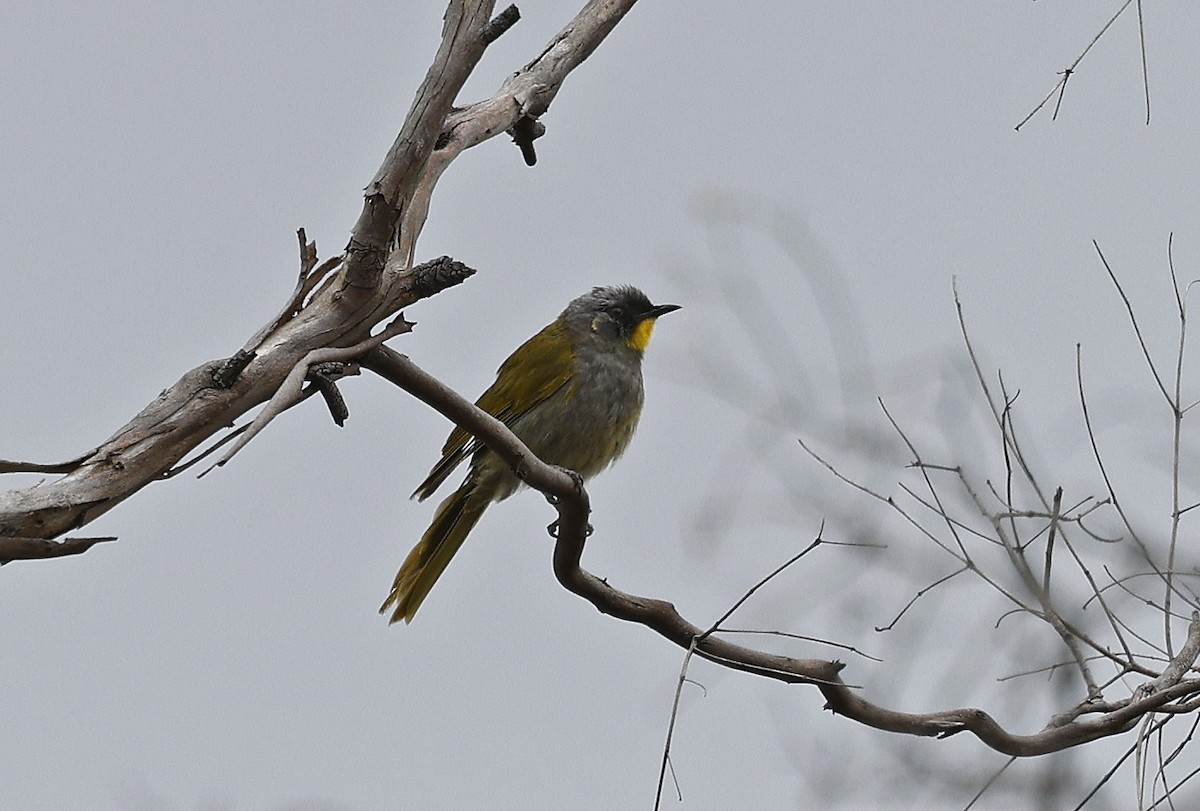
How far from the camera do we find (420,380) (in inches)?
144

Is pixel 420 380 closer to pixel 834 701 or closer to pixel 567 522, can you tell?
pixel 567 522

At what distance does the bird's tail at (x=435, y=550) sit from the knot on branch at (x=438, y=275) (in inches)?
100.0

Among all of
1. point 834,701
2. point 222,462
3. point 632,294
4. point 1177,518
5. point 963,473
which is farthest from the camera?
point 632,294

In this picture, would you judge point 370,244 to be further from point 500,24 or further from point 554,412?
point 554,412

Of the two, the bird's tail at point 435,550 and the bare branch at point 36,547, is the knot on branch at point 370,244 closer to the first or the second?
the bare branch at point 36,547

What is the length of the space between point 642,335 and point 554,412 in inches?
30.3

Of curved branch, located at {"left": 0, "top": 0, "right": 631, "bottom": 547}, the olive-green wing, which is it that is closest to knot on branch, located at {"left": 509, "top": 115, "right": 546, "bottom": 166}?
curved branch, located at {"left": 0, "top": 0, "right": 631, "bottom": 547}

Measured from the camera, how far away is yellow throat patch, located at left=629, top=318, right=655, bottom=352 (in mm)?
6887

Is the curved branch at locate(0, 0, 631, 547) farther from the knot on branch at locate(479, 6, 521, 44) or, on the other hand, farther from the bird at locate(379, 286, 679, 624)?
the bird at locate(379, 286, 679, 624)

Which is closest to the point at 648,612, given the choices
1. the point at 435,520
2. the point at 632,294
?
the point at 435,520

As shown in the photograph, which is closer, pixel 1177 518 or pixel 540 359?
pixel 1177 518

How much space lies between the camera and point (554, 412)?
643cm

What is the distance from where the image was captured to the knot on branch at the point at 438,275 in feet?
11.8

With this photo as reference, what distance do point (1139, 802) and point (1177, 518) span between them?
0.83 m
